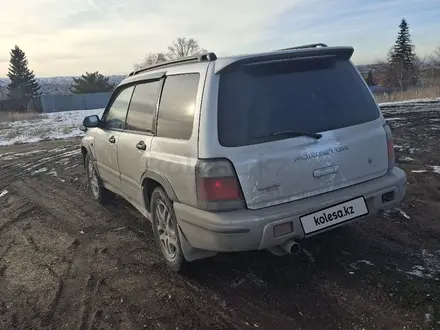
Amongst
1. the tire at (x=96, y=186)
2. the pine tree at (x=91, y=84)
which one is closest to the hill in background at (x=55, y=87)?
the pine tree at (x=91, y=84)

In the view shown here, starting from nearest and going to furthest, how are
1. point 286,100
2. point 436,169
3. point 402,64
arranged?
1. point 286,100
2. point 436,169
3. point 402,64

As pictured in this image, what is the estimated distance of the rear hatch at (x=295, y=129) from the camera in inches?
117

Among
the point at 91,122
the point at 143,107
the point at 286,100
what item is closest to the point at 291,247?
the point at 286,100

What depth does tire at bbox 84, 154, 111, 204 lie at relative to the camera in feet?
19.5

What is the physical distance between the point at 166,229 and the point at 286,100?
1600 millimetres

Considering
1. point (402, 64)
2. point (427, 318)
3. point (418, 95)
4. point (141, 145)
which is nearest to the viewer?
point (427, 318)

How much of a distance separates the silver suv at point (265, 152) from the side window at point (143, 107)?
180 millimetres

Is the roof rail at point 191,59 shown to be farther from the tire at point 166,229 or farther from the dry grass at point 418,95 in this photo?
the dry grass at point 418,95

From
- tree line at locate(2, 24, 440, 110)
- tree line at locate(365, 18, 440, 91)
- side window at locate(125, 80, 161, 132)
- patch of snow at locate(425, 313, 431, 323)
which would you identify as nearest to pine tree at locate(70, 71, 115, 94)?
tree line at locate(2, 24, 440, 110)

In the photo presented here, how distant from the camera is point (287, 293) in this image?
3195 millimetres

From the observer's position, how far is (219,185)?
295 cm

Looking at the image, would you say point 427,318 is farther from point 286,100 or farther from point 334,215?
point 286,100

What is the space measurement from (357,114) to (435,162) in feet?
13.3

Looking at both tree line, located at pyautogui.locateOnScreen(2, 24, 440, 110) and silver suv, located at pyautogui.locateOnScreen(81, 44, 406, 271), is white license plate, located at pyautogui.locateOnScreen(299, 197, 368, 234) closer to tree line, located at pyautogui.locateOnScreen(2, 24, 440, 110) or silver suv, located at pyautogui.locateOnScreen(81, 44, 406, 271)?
silver suv, located at pyautogui.locateOnScreen(81, 44, 406, 271)
